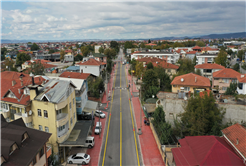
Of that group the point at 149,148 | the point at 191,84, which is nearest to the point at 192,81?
the point at 191,84

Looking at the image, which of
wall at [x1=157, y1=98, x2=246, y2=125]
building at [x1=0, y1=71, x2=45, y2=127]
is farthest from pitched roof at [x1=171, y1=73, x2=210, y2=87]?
building at [x1=0, y1=71, x2=45, y2=127]

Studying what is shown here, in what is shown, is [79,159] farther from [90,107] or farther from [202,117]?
[202,117]

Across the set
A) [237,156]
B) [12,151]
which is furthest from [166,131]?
[12,151]

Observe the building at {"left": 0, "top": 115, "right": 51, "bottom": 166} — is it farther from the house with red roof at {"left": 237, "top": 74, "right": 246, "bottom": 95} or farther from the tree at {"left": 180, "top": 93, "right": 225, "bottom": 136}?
the house with red roof at {"left": 237, "top": 74, "right": 246, "bottom": 95}

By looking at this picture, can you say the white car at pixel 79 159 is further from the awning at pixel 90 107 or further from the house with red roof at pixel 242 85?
the house with red roof at pixel 242 85

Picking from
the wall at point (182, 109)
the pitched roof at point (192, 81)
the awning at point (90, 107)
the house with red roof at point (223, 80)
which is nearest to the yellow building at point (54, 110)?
the awning at point (90, 107)

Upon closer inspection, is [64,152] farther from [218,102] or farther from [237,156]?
[218,102]
